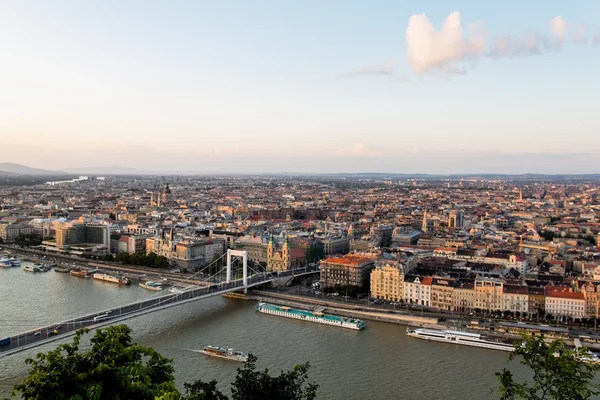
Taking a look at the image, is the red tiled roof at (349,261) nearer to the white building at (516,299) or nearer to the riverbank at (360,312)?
the riverbank at (360,312)

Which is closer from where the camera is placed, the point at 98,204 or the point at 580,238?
the point at 580,238

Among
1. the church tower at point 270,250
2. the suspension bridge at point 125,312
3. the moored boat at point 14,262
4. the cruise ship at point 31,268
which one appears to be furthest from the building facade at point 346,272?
the moored boat at point 14,262

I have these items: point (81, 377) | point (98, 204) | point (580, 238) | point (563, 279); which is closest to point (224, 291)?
point (563, 279)

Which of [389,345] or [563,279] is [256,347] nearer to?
[389,345]

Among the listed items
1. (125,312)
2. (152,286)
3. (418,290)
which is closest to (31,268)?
(152,286)

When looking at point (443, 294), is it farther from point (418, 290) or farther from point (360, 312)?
point (360, 312)

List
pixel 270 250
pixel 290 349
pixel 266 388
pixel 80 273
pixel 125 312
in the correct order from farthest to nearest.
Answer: pixel 270 250
pixel 80 273
pixel 125 312
pixel 290 349
pixel 266 388
